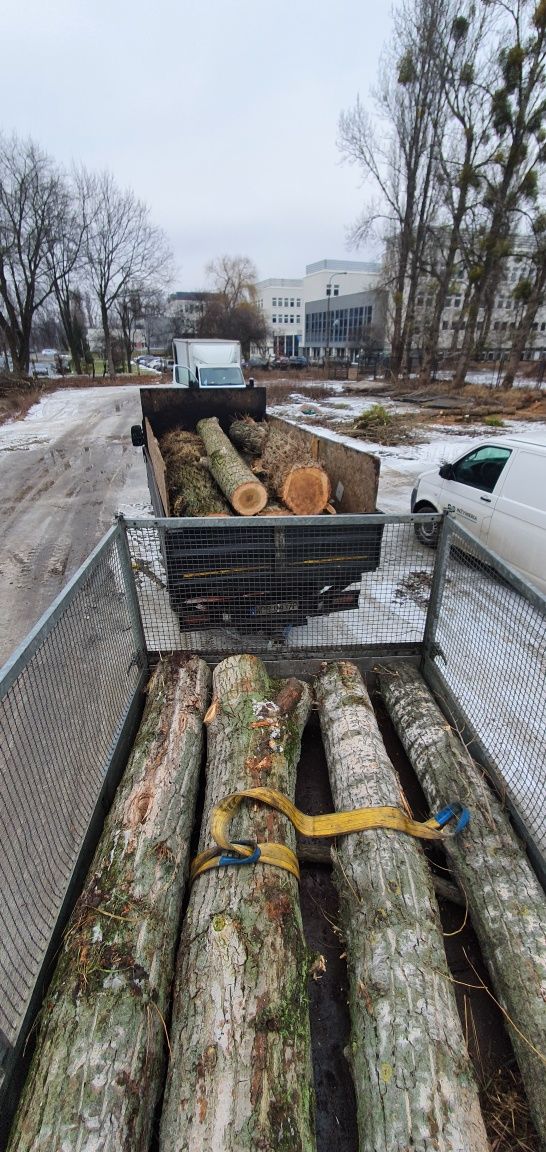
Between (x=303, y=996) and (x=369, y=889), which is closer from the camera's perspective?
(x=303, y=996)

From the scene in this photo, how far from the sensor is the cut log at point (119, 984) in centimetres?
154

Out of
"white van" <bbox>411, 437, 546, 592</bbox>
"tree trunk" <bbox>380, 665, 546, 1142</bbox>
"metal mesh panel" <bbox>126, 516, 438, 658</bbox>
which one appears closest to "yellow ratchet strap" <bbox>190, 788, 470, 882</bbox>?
"tree trunk" <bbox>380, 665, 546, 1142</bbox>

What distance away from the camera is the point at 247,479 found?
15.5 feet

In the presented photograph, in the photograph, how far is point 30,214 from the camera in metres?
32.5

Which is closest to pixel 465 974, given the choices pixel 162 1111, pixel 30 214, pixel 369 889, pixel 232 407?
pixel 369 889

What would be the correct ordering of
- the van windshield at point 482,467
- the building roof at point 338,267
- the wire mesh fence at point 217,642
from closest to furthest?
the wire mesh fence at point 217,642 → the van windshield at point 482,467 → the building roof at point 338,267

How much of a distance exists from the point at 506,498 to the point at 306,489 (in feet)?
7.51

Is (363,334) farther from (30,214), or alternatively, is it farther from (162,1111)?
(162,1111)

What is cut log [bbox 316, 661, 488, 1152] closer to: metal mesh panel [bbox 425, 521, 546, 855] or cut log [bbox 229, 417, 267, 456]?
metal mesh panel [bbox 425, 521, 546, 855]

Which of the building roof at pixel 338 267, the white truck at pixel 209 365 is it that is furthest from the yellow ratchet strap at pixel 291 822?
the building roof at pixel 338 267

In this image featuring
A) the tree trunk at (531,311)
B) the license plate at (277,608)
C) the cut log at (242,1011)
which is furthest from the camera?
the tree trunk at (531,311)

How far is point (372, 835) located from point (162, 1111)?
1.22m

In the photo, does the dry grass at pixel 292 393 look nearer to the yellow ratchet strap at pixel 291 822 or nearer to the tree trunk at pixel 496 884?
the tree trunk at pixel 496 884

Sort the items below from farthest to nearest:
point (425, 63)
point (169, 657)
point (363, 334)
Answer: point (363, 334), point (425, 63), point (169, 657)
